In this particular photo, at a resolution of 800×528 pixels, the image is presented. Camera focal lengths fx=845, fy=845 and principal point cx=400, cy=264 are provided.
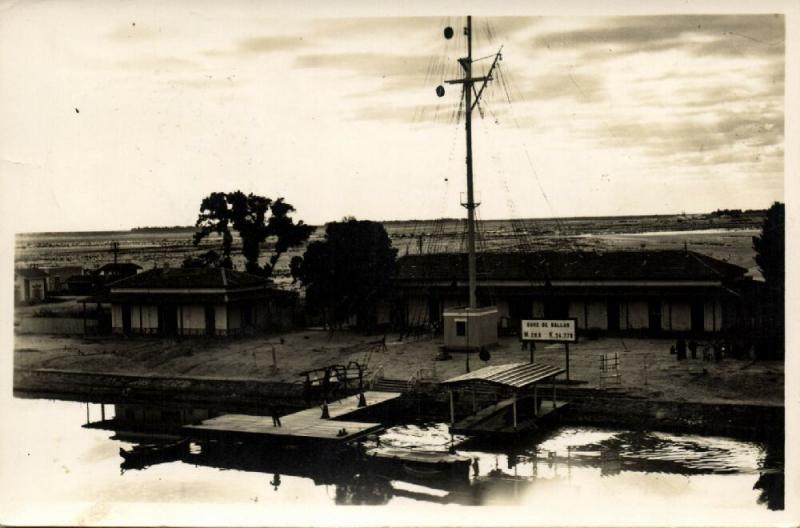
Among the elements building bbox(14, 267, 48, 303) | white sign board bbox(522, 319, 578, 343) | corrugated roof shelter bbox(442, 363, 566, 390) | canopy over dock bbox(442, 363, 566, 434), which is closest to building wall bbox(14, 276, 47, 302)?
building bbox(14, 267, 48, 303)

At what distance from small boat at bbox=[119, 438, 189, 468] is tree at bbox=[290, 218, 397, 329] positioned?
14052 millimetres

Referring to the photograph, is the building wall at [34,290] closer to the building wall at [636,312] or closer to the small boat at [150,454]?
the small boat at [150,454]

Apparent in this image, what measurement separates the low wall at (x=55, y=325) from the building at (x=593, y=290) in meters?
14.0

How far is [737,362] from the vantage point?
2684cm

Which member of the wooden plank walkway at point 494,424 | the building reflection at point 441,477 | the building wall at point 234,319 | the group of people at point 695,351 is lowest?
the building reflection at point 441,477

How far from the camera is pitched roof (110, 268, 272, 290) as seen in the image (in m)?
36.2

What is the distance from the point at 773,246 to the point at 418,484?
555 inches

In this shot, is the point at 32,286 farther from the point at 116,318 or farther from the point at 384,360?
the point at 384,360

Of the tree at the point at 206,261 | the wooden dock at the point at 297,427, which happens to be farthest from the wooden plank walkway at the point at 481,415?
the tree at the point at 206,261

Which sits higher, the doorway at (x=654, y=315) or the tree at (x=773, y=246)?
the tree at (x=773, y=246)

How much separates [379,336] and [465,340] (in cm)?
606

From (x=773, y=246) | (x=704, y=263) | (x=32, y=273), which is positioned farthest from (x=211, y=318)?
(x=773, y=246)

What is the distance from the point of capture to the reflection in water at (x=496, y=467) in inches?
724

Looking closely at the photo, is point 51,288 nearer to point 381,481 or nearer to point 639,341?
point 381,481
